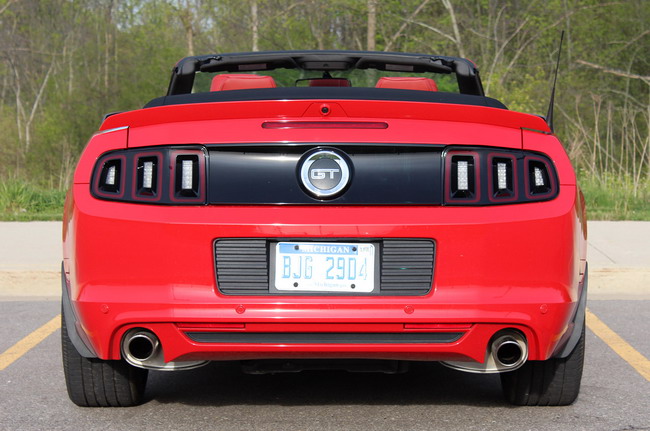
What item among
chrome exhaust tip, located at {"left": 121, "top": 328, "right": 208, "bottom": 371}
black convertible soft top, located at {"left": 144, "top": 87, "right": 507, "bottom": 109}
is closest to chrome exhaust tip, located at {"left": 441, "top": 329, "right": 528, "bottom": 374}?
black convertible soft top, located at {"left": 144, "top": 87, "right": 507, "bottom": 109}

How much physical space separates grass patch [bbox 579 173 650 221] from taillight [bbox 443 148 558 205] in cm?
816

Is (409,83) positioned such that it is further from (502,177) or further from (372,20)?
(372,20)

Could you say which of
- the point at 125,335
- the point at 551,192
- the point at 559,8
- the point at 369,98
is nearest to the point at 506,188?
the point at 551,192

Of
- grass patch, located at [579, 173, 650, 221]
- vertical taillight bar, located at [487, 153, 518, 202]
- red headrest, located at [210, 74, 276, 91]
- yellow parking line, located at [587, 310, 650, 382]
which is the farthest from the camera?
grass patch, located at [579, 173, 650, 221]

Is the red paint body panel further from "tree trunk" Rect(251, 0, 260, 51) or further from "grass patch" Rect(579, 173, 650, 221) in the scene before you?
"tree trunk" Rect(251, 0, 260, 51)

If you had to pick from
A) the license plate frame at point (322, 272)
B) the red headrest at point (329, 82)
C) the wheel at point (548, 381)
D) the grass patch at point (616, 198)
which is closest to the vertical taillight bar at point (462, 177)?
the license plate frame at point (322, 272)

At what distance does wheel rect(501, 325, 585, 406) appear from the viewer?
3.93 meters

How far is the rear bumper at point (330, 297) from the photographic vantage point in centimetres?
337

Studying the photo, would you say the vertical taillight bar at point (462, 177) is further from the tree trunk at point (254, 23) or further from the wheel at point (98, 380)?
the tree trunk at point (254, 23)

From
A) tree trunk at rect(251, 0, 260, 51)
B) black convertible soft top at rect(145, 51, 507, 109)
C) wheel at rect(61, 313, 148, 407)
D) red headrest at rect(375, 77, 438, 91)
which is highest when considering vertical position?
tree trunk at rect(251, 0, 260, 51)

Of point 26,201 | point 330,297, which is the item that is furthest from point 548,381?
point 26,201

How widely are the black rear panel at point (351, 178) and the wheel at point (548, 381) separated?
957 mm

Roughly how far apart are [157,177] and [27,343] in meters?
2.56

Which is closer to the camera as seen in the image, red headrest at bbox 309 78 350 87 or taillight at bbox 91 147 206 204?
taillight at bbox 91 147 206 204
